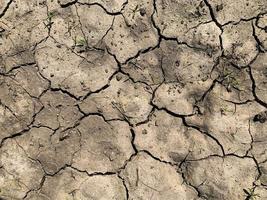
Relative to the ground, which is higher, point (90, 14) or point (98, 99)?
point (90, 14)

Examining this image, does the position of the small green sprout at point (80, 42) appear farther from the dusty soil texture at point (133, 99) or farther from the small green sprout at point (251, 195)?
the small green sprout at point (251, 195)

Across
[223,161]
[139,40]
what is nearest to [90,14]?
[139,40]

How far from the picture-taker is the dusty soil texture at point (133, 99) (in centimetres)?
435

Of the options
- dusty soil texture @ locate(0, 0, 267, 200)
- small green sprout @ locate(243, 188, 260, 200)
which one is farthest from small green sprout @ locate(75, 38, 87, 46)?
small green sprout @ locate(243, 188, 260, 200)

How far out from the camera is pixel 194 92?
14.6 feet

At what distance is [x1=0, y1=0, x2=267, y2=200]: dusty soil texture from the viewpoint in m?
4.35

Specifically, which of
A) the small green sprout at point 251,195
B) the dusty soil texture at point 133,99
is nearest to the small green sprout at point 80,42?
the dusty soil texture at point 133,99

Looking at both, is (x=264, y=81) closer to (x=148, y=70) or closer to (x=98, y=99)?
(x=148, y=70)

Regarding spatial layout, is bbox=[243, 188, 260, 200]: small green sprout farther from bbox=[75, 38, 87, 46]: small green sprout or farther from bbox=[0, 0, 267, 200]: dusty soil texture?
bbox=[75, 38, 87, 46]: small green sprout

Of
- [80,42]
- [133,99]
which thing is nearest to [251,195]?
[133,99]

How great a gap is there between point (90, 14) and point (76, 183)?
1.47 metres

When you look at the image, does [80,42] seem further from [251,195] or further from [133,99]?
[251,195]

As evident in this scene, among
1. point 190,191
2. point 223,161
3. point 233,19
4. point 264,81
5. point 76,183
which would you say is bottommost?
point 76,183

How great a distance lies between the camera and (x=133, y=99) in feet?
14.6
